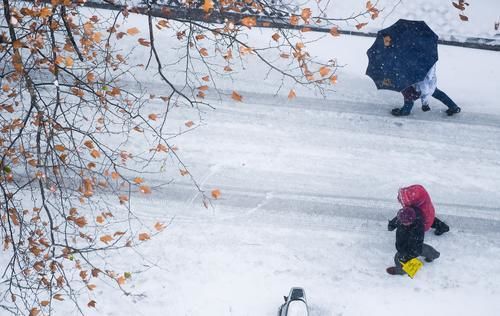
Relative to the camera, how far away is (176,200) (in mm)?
7414

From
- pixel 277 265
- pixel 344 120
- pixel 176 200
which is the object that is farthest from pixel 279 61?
pixel 277 265

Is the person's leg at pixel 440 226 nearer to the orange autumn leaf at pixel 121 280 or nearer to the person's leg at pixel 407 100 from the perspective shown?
the person's leg at pixel 407 100

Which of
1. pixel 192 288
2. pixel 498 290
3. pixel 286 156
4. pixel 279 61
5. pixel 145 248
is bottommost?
pixel 498 290

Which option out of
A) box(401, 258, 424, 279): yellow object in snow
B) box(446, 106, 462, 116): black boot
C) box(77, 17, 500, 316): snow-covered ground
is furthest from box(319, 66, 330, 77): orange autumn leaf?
box(401, 258, 424, 279): yellow object in snow

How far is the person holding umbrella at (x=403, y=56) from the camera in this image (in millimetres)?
7699

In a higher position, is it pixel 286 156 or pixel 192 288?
pixel 286 156

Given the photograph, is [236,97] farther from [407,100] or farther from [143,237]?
[407,100]

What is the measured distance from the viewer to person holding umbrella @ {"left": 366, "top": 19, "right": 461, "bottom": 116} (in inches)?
303

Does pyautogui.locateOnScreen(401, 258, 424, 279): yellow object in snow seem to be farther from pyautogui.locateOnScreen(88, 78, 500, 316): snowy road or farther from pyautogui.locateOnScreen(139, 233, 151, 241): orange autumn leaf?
pyautogui.locateOnScreen(139, 233, 151, 241): orange autumn leaf

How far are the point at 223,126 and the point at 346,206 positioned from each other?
267cm

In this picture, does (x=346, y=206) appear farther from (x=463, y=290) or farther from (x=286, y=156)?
(x=463, y=290)

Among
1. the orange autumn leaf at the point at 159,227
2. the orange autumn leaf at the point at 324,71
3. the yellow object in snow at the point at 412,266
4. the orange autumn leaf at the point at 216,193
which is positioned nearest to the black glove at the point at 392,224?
the yellow object in snow at the point at 412,266

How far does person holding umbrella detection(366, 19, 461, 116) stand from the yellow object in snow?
2933mm

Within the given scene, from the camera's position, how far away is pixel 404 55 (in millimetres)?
7762
